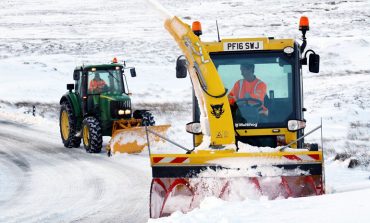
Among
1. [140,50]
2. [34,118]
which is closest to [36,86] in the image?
[34,118]

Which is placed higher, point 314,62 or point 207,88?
point 314,62

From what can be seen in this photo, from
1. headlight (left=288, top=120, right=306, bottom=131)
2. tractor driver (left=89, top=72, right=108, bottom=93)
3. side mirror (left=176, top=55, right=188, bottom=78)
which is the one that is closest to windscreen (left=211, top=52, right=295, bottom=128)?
headlight (left=288, top=120, right=306, bottom=131)

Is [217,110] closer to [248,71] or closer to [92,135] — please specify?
[248,71]

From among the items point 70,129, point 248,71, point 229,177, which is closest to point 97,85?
point 70,129

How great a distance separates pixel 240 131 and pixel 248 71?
746 mm

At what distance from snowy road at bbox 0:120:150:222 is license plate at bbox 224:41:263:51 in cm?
246

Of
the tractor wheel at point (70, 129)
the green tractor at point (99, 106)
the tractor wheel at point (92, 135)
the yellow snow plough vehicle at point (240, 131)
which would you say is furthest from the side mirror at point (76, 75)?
the yellow snow plough vehicle at point (240, 131)

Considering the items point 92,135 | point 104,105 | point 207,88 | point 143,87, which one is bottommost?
point 143,87

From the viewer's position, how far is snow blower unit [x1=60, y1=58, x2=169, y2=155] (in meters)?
17.0

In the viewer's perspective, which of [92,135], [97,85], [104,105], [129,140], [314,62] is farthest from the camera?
[97,85]

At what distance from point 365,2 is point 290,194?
75601 millimetres

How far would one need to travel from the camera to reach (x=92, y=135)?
1689 cm

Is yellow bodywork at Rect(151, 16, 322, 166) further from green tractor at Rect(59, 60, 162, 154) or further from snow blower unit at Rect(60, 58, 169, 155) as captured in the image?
green tractor at Rect(59, 60, 162, 154)

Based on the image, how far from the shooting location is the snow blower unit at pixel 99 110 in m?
17.0
